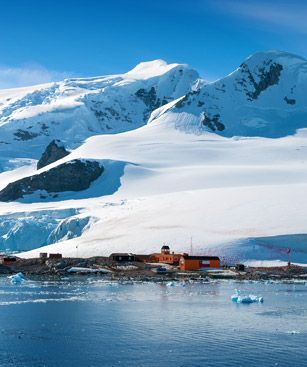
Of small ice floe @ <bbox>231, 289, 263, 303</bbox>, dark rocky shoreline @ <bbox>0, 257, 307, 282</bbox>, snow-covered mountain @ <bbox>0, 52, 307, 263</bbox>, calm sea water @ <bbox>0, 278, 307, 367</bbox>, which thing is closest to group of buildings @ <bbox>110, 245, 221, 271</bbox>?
dark rocky shoreline @ <bbox>0, 257, 307, 282</bbox>

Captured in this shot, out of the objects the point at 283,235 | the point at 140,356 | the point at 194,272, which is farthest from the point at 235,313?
the point at 283,235

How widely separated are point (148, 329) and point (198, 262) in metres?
54.3

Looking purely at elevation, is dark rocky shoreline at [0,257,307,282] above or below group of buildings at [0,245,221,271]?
below

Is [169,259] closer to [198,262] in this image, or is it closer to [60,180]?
[198,262]

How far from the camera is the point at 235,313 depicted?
173 ft

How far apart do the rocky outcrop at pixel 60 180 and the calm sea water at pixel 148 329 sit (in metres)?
105

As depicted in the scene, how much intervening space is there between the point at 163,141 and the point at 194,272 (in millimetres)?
106109

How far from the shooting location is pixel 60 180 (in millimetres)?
178625

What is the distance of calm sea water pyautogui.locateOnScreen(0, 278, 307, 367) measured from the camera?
36.8m

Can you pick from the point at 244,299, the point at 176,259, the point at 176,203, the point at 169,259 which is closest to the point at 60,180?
the point at 176,203

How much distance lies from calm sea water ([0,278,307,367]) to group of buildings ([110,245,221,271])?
2870 centimetres

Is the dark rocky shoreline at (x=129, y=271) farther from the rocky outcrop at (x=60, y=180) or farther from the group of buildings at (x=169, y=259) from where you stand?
the rocky outcrop at (x=60, y=180)

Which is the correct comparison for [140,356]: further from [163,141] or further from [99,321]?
[163,141]

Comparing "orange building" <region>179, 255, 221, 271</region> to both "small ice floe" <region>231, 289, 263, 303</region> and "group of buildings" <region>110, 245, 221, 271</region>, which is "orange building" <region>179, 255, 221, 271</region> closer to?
"group of buildings" <region>110, 245, 221, 271</region>
